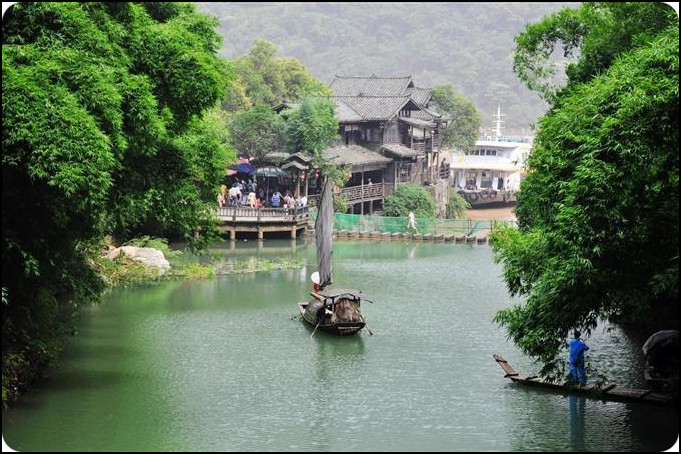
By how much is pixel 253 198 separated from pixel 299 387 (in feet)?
82.1

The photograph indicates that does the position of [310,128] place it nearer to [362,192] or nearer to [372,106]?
[362,192]

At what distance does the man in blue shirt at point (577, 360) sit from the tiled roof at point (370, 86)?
3912 centimetres

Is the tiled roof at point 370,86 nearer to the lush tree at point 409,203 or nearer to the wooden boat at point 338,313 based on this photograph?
the lush tree at point 409,203

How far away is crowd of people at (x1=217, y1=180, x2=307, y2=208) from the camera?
43.0 meters

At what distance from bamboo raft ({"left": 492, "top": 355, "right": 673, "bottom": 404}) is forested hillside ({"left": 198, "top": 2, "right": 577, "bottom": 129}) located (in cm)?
7382

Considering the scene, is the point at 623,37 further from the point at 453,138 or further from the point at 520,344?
the point at 453,138

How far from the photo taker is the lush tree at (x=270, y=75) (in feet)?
185

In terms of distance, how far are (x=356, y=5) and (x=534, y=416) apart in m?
95.2

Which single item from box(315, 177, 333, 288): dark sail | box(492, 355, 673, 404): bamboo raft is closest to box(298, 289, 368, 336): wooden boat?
box(315, 177, 333, 288): dark sail

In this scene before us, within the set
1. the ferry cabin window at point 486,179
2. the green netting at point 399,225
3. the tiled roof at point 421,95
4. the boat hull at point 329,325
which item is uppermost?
the tiled roof at point 421,95

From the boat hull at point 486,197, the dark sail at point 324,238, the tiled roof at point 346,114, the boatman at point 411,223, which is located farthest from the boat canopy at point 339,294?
the boat hull at point 486,197

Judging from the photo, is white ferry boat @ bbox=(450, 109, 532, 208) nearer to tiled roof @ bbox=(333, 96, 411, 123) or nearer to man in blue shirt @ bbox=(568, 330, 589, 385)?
tiled roof @ bbox=(333, 96, 411, 123)

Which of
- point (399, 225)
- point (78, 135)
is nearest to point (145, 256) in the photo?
point (78, 135)

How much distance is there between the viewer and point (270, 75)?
57719 millimetres
